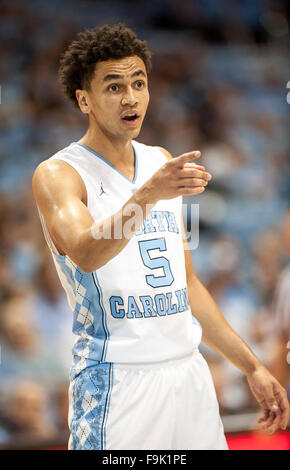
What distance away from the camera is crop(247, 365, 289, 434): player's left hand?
6.86 feet

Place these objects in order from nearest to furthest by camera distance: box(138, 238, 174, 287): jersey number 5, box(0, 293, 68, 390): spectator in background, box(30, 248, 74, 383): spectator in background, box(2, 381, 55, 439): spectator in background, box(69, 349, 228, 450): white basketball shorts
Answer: box(69, 349, 228, 450): white basketball shorts < box(138, 238, 174, 287): jersey number 5 < box(2, 381, 55, 439): spectator in background < box(0, 293, 68, 390): spectator in background < box(30, 248, 74, 383): spectator in background

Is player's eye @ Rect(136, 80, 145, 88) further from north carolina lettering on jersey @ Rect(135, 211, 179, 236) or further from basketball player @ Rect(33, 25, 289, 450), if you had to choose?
north carolina lettering on jersey @ Rect(135, 211, 179, 236)

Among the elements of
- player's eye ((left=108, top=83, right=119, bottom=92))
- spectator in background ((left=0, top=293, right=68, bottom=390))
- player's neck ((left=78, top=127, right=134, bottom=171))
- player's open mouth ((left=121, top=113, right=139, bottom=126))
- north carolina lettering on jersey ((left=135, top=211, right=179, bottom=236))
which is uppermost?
player's eye ((left=108, top=83, right=119, bottom=92))

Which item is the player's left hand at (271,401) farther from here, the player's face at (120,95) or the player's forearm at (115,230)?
the player's face at (120,95)

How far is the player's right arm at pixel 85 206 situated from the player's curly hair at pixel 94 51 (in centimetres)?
42

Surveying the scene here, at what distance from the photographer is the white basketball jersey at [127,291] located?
6.19ft

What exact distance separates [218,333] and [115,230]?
815 millimetres

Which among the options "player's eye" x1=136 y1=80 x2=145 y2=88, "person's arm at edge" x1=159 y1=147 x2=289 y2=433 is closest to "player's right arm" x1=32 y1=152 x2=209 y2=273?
"player's eye" x1=136 y1=80 x2=145 y2=88

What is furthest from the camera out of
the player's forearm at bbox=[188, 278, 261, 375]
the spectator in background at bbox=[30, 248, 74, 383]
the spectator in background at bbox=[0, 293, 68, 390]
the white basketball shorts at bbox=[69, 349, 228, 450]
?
the spectator in background at bbox=[30, 248, 74, 383]

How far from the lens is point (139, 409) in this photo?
1.84m

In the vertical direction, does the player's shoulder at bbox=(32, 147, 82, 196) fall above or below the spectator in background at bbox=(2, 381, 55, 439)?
above

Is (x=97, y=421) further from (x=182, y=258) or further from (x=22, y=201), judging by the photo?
(x=22, y=201)

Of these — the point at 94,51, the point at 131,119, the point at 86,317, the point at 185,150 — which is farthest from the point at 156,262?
the point at 185,150

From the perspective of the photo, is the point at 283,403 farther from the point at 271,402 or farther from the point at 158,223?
the point at 158,223
